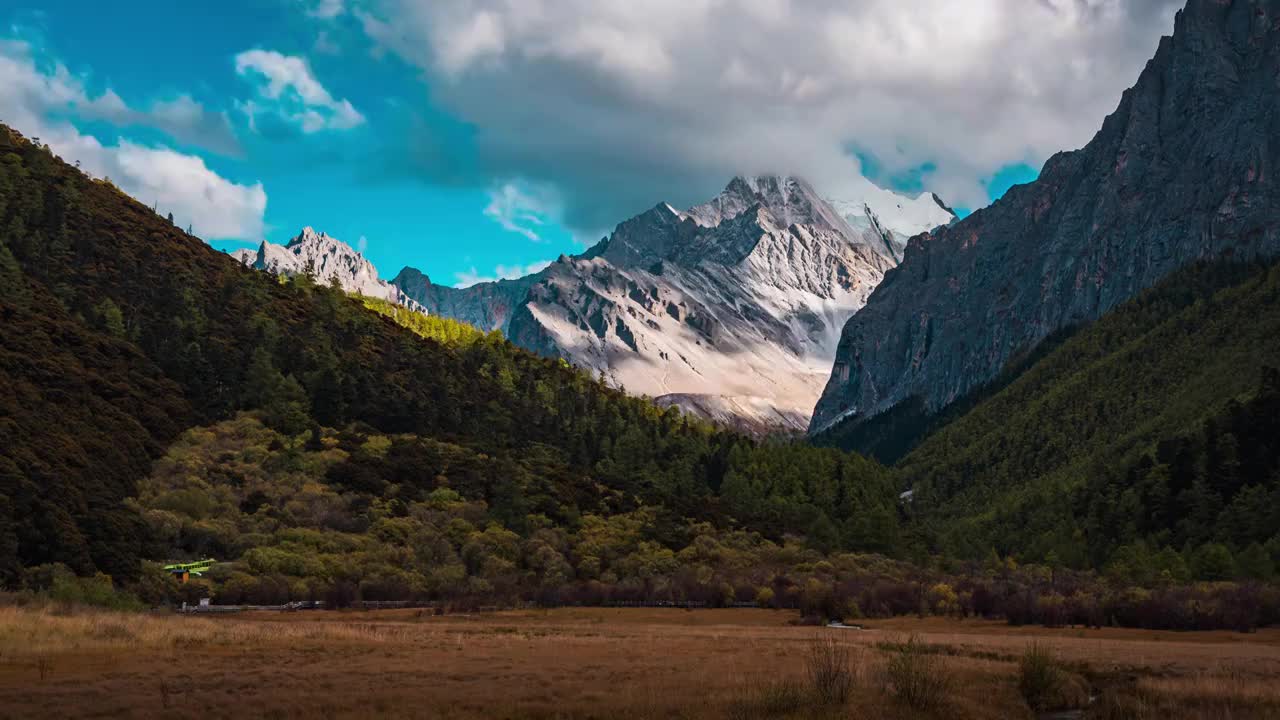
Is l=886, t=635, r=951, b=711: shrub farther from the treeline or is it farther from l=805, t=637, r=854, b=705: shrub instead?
the treeline

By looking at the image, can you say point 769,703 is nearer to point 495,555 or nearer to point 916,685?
point 916,685

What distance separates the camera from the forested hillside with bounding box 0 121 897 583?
270ft

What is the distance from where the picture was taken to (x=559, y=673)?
111 ft

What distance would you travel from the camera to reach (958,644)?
4466 centimetres

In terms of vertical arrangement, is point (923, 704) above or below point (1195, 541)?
below

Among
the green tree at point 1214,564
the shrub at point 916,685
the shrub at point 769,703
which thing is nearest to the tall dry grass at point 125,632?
the shrub at point 769,703

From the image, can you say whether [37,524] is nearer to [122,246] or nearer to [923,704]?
[923,704]

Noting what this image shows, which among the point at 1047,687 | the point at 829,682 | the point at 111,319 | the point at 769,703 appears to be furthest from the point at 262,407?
the point at 1047,687

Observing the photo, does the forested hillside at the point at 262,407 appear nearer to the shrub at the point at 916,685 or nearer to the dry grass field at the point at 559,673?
the dry grass field at the point at 559,673

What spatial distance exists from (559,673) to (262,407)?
100 meters

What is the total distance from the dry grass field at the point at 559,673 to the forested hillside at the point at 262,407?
28261 millimetres

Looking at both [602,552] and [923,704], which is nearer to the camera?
[923,704]

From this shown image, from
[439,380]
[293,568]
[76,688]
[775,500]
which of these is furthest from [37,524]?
[775,500]

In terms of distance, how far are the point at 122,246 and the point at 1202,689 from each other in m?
152
